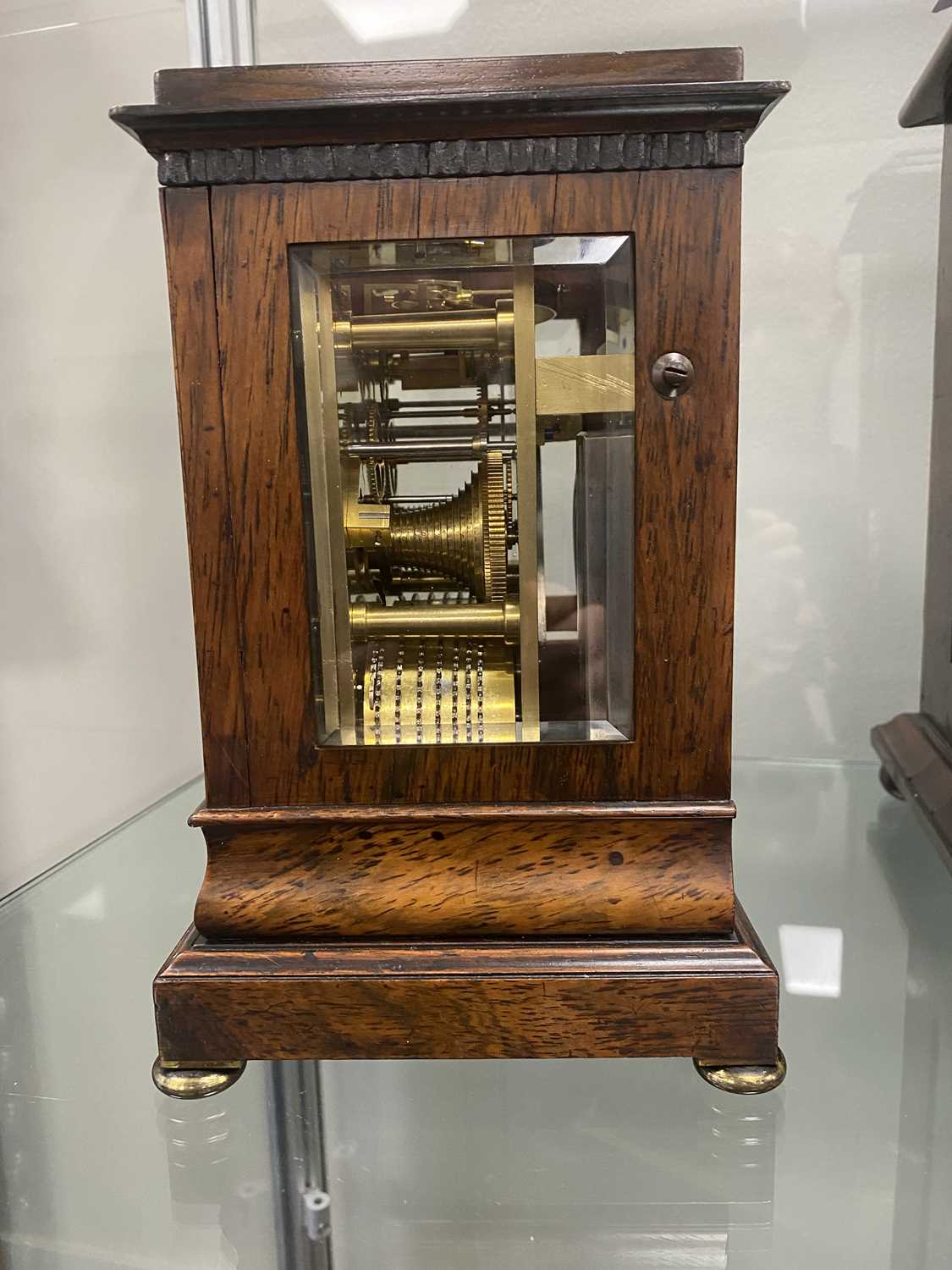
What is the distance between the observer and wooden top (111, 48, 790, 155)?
2.26 feet

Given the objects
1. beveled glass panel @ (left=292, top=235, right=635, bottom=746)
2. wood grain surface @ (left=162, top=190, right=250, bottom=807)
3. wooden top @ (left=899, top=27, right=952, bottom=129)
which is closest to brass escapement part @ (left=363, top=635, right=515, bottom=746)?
beveled glass panel @ (left=292, top=235, right=635, bottom=746)

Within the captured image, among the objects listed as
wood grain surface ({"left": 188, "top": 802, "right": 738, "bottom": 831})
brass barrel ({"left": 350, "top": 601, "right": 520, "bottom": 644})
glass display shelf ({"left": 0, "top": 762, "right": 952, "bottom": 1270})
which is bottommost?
glass display shelf ({"left": 0, "top": 762, "right": 952, "bottom": 1270})

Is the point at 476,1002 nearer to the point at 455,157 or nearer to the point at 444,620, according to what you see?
the point at 444,620

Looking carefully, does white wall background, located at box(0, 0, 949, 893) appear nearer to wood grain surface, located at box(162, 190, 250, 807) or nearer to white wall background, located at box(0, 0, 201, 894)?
white wall background, located at box(0, 0, 201, 894)

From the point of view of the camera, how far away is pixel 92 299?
1309mm

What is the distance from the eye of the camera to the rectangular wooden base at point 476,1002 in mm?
759

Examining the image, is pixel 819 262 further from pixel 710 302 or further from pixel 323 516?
pixel 323 516

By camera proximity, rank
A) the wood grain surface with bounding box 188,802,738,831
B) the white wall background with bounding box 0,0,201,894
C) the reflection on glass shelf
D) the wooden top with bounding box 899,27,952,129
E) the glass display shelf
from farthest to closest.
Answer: the white wall background with bounding box 0,0,201,894
the wooden top with bounding box 899,27,952,129
the reflection on glass shelf
the wood grain surface with bounding box 188,802,738,831
the glass display shelf

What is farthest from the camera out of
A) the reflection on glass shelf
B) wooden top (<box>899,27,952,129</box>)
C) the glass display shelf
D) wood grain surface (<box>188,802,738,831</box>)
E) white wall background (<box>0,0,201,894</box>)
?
white wall background (<box>0,0,201,894</box>)

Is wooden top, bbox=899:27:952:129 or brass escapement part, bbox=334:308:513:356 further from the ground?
wooden top, bbox=899:27:952:129

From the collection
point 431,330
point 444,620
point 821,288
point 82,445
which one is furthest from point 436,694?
point 821,288

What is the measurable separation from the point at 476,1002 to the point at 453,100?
2.06ft

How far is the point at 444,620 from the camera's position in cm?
84

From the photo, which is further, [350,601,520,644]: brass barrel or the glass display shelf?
[350,601,520,644]: brass barrel
